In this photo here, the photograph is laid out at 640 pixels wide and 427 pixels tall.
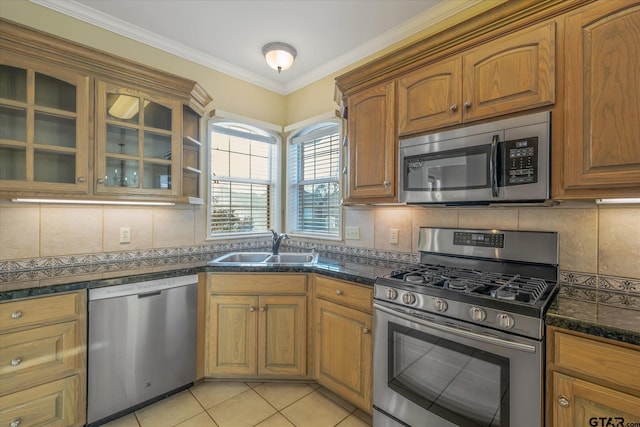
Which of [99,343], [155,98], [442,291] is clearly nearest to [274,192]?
[155,98]

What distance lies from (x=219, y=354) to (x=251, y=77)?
2665 millimetres

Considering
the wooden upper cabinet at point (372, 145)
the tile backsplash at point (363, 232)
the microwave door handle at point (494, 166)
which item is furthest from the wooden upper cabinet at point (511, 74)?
the tile backsplash at point (363, 232)

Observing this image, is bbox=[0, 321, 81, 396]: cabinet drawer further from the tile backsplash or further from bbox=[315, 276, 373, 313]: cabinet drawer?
bbox=[315, 276, 373, 313]: cabinet drawer

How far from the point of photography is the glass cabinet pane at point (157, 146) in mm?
2141

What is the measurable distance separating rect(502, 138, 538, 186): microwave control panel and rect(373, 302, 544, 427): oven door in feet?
2.49

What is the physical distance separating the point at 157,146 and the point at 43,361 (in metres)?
1.50

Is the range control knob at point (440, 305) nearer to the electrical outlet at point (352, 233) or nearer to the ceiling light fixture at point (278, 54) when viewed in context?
the electrical outlet at point (352, 233)

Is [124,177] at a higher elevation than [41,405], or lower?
higher

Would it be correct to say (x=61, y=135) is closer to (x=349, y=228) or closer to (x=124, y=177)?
(x=124, y=177)

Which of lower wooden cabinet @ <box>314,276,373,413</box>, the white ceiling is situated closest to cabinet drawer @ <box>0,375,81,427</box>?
lower wooden cabinet @ <box>314,276,373,413</box>

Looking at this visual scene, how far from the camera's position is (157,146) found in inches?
86.4

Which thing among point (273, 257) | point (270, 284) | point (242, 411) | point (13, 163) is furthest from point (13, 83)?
point (242, 411)

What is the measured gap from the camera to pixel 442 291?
139cm

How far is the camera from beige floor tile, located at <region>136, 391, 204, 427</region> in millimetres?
1819
